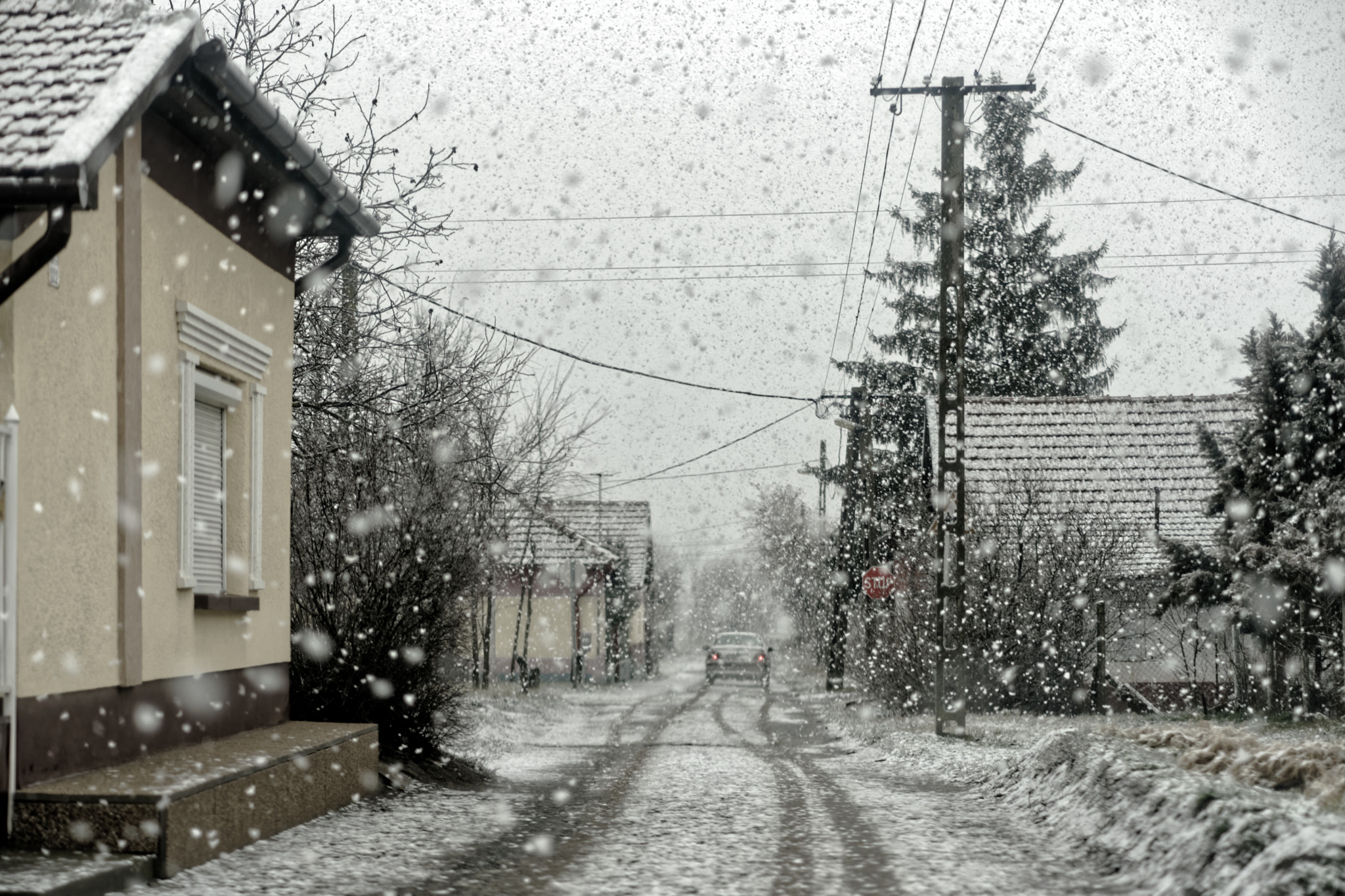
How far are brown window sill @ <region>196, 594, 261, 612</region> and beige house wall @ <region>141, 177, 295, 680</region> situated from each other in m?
0.10

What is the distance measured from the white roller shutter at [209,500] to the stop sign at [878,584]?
15.4 metres

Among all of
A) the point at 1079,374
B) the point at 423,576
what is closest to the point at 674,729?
the point at 423,576

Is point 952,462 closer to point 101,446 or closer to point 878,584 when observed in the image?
point 878,584

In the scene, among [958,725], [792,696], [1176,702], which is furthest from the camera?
[792,696]

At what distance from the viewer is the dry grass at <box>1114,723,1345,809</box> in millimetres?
7723

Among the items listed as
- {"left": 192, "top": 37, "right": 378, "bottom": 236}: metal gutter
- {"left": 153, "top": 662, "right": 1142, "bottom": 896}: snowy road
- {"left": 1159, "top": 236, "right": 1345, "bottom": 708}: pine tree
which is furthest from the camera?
{"left": 1159, "top": 236, "right": 1345, "bottom": 708}: pine tree

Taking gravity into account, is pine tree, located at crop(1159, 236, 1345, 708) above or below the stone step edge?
above

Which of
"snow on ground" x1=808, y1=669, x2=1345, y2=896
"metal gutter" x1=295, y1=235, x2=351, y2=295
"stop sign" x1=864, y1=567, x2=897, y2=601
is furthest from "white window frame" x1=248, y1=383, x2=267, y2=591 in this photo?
"stop sign" x1=864, y1=567, x2=897, y2=601

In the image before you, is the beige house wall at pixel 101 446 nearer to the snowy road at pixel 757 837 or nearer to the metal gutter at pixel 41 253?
the metal gutter at pixel 41 253

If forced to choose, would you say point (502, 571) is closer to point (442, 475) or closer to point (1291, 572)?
point (442, 475)

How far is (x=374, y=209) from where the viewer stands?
1467 cm

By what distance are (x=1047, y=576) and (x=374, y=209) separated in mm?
11639

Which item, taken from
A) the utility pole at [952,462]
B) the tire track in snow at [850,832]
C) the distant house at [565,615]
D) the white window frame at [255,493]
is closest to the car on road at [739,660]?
the distant house at [565,615]

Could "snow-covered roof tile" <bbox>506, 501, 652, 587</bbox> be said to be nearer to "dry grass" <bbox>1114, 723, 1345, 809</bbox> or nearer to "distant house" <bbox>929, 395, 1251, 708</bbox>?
"distant house" <bbox>929, 395, 1251, 708</bbox>
